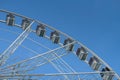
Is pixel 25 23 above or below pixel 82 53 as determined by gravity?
above

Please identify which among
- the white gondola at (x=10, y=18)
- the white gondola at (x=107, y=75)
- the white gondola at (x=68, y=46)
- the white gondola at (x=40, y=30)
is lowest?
the white gondola at (x=107, y=75)

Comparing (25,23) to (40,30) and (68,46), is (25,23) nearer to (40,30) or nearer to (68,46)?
(40,30)

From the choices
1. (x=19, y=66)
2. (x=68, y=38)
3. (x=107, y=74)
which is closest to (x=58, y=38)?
(x=68, y=38)

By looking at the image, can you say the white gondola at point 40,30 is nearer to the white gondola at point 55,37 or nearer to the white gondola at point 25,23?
the white gondola at point 55,37

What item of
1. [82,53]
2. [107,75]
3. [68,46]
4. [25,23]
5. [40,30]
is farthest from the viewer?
[40,30]

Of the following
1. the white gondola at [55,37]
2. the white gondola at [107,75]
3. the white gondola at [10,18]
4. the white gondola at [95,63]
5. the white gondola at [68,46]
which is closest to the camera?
the white gondola at [107,75]

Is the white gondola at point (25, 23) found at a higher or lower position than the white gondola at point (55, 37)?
higher

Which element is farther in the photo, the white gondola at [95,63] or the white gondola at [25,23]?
the white gondola at [25,23]

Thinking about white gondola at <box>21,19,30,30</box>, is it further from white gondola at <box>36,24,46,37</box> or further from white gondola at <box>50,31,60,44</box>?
white gondola at <box>50,31,60,44</box>

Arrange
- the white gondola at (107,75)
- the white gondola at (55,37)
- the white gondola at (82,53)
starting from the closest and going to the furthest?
1. the white gondola at (107,75)
2. the white gondola at (82,53)
3. the white gondola at (55,37)

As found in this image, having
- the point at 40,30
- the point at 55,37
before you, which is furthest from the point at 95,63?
the point at 40,30

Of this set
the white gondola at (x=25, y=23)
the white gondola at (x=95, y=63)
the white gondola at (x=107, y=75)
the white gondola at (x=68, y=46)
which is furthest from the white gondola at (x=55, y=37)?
the white gondola at (x=107, y=75)

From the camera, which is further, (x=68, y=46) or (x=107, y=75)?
(x=68, y=46)

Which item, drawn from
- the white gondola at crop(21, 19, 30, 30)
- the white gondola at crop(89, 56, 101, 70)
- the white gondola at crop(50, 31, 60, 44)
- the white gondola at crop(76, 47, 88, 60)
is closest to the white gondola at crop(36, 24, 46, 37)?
the white gondola at crop(50, 31, 60, 44)
